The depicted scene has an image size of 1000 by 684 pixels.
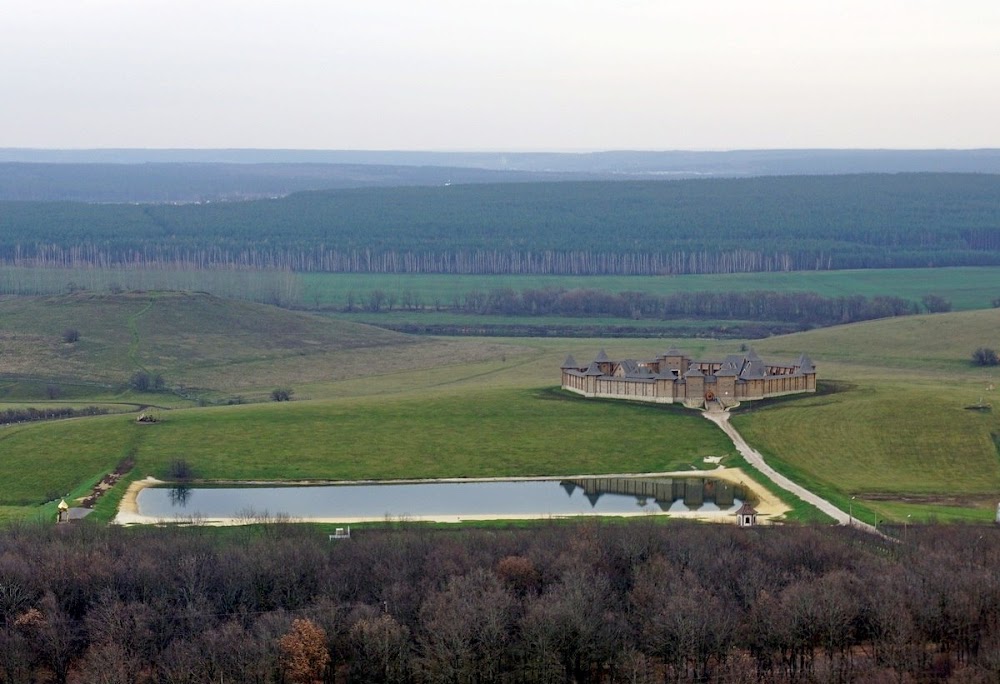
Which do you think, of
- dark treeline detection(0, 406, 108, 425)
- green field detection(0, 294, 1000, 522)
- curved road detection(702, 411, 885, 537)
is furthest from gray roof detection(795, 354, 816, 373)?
dark treeline detection(0, 406, 108, 425)

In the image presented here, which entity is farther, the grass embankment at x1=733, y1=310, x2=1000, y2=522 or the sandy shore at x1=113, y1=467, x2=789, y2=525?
the grass embankment at x1=733, y1=310, x2=1000, y2=522

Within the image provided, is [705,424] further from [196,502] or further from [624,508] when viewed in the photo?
[196,502]

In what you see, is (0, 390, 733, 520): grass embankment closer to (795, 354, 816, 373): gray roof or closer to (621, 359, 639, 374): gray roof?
(621, 359, 639, 374): gray roof

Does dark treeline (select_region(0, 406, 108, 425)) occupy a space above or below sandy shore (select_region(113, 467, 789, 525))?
below

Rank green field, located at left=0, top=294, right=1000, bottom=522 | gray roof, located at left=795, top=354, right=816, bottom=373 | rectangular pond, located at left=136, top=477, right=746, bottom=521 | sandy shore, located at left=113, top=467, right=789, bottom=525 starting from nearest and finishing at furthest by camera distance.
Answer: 1. sandy shore, located at left=113, top=467, right=789, bottom=525
2. rectangular pond, located at left=136, top=477, right=746, bottom=521
3. green field, located at left=0, top=294, right=1000, bottom=522
4. gray roof, located at left=795, top=354, right=816, bottom=373

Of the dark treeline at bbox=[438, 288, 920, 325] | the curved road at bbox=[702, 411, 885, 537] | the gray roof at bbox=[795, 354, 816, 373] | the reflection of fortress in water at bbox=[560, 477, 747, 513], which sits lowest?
the dark treeline at bbox=[438, 288, 920, 325]
